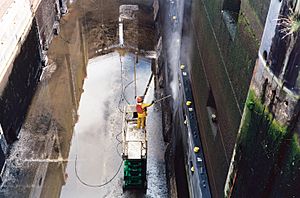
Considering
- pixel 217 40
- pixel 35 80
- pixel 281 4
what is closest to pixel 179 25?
pixel 217 40

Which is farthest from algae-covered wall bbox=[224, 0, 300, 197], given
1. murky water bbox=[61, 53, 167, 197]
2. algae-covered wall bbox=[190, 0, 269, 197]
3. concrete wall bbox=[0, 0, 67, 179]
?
concrete wall bbox=[0, 0, 67, 179]

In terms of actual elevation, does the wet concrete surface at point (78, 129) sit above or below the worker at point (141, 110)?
below

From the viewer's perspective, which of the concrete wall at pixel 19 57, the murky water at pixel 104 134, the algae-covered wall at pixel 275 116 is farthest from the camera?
the concrete wall at pixel 19 57

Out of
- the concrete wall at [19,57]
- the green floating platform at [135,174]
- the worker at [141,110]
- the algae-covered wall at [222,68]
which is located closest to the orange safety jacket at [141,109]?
the worker at [141,110]

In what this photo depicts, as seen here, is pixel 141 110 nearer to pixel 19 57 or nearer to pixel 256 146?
pixel 19 57

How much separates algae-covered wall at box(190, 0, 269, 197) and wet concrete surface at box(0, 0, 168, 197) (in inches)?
151

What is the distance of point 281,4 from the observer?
273cm

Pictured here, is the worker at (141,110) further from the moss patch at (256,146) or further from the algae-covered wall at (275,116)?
the algae-covered wall at (275,116)

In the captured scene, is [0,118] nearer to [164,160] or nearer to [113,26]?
[164,160]

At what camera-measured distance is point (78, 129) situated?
11.8 m

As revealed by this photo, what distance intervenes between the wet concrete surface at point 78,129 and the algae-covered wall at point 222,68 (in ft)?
12.6

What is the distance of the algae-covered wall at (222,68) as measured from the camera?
434 cm

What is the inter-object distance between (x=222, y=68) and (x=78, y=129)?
718cm

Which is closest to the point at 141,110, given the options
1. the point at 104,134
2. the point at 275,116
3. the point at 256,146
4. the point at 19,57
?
the point at 104,134
